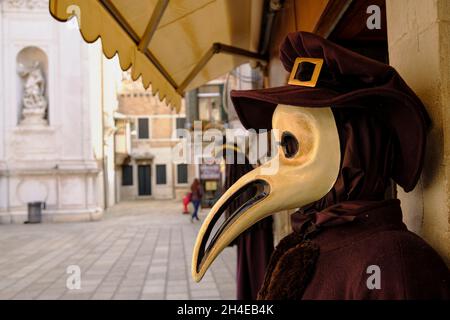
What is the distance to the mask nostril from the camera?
3.76 ft

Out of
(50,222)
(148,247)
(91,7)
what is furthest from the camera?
(50,222)

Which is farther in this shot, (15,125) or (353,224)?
(15,125)

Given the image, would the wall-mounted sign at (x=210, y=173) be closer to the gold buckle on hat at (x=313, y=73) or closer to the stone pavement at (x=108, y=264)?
the stone pavement at (x=108, y=264)

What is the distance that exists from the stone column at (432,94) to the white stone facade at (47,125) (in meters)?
15.2

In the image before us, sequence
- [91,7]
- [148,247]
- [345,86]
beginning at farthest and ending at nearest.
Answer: [148,247]
[91,7]
[345,86]

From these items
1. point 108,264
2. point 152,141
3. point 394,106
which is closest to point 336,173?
point 394,106

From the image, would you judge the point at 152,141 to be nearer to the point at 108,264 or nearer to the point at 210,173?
the point at 210,173

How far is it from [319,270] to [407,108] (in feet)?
1.58

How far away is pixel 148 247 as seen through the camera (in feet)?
32.0

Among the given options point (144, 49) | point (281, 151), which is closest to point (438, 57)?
point (281, 151)

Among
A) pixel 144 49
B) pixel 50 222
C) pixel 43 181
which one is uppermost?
pixel 144 49

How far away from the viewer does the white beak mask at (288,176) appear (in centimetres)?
110
